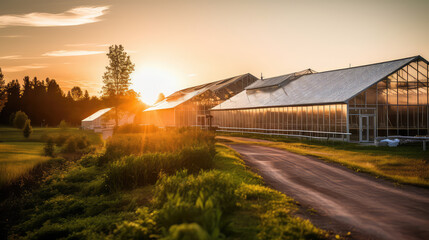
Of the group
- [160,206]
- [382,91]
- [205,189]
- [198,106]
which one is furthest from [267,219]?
[198,106]

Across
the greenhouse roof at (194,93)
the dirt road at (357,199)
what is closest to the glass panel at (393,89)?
the dirt road at (357,199)

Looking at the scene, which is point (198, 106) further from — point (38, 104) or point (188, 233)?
point (38, 104)

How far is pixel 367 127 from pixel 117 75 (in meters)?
46.3

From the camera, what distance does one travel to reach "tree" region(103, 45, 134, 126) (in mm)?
56500

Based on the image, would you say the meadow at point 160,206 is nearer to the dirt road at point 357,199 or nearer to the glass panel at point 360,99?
the dirt road at point 357,199

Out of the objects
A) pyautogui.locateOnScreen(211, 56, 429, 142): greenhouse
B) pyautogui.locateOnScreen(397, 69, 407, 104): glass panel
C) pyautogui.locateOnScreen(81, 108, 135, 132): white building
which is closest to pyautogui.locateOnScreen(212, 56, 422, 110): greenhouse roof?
pyautogui.locateOnScreen(211, 56, 429, 142): greenhouse

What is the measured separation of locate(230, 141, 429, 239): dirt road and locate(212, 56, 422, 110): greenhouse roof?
56.0ft

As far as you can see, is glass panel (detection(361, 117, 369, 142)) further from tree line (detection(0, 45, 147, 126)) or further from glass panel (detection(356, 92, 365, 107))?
A: tree line (detection(0, 45, 147, 126))

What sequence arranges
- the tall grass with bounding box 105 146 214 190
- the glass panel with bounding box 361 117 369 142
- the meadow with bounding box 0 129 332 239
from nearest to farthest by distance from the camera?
the meadow with bounding box 0 129 332 239 < the tall grass with bounding box 105 146 214 190 < the glass panel with bounding box 361 117 369 142

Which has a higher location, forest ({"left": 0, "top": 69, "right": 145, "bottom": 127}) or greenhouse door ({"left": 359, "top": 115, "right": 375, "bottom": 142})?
forest ({"left": 0, "top": 69, "right": 145, "bottom": 127})

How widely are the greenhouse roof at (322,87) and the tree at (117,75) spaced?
911 inches

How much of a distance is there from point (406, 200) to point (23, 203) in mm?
14962

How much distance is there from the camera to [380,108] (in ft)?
97.6

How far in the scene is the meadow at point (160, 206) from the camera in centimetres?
586
